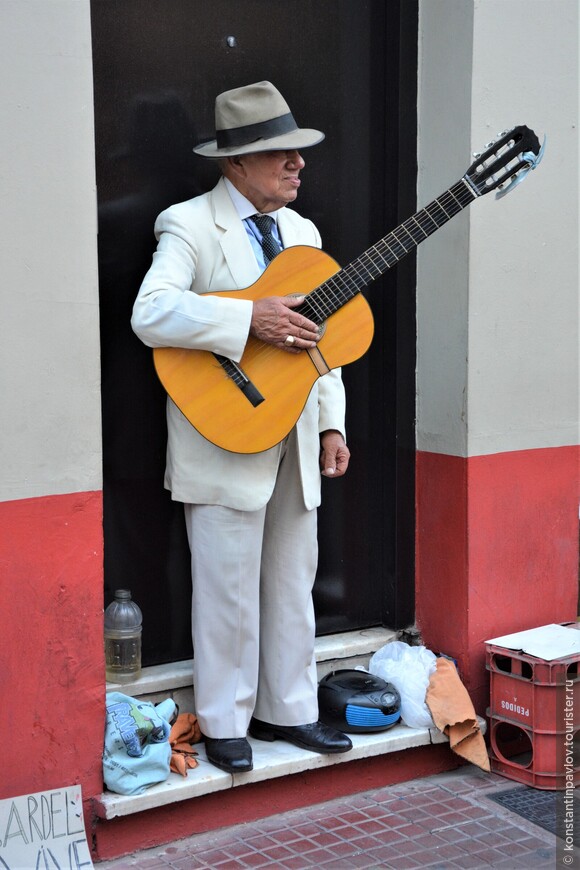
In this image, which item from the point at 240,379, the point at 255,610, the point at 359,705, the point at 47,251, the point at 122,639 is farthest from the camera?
the point at 359,705

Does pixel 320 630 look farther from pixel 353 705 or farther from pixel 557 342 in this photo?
pixel 557 342

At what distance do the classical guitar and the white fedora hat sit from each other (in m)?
0.34

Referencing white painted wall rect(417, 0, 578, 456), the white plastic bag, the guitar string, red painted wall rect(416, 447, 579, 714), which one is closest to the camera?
the guitar string

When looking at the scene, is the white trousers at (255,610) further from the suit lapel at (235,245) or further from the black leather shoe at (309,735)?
the suit lapel at (235,245)

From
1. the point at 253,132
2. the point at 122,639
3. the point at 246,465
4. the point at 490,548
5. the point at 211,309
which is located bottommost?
the point at 122,639

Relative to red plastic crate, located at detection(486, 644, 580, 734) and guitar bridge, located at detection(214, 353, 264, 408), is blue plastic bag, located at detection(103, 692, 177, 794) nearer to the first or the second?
guitar bridge, located at detection(214, 353, 264, 408)

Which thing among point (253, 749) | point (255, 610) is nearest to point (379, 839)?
point (253, 749)

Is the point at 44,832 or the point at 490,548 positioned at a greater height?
the point at 490,548

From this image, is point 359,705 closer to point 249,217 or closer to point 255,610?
A: point 255,610

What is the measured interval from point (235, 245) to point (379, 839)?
6.40 feet

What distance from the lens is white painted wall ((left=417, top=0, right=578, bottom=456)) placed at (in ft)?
13.3

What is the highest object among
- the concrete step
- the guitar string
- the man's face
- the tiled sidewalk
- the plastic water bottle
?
the man's face

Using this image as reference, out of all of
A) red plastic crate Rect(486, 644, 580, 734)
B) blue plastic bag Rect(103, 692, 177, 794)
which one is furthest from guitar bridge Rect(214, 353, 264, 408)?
red plastic crate Rect(486, 644, 580, 734)

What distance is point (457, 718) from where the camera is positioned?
3.91 metres
